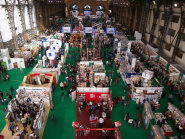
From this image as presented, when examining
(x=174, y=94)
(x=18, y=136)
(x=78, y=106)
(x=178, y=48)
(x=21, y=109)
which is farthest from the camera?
(x=178, y=48)

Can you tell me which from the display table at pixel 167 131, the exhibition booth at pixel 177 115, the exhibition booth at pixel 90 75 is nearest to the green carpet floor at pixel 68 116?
the exhibition booth at pixel 177 115

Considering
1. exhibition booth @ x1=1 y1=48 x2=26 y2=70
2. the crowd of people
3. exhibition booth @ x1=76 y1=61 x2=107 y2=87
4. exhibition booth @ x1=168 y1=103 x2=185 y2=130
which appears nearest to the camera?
the crowd of people

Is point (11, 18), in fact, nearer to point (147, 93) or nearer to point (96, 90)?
point (96, 90)

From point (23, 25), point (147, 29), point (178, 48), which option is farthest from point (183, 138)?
point (23, 25)

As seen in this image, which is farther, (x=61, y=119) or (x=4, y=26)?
(x=4, y=26)

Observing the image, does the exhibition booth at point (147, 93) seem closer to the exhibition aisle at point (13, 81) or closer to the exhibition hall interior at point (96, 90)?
the exhibition hall interior at point (96, 90)

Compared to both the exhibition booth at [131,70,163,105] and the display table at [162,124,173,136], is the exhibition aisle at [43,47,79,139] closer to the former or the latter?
the exhibition booth at [131,70,163,105]

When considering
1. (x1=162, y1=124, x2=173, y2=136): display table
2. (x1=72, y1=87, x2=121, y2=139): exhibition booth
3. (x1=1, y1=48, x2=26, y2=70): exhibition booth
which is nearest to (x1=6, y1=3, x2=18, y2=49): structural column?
(x1=1, y1=48, x2=26, y2=70): exhibition booth

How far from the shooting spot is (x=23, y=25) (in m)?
30.4

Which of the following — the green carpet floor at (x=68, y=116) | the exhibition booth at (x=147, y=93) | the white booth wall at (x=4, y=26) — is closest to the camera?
the green carpet floor at (x=68, y=116)

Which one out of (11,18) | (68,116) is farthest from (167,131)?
(11,18)

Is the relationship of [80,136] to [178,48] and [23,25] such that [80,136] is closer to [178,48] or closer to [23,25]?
[178,48]

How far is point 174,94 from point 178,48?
8.78 m

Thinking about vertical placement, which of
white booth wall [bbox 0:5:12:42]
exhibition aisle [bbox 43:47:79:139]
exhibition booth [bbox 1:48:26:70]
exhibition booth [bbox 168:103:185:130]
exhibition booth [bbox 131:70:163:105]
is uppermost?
white booth wall [bbox 0:5:12:42]
